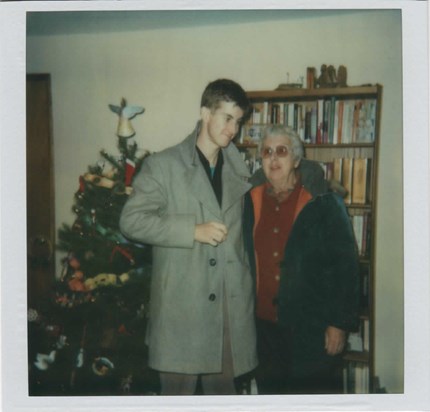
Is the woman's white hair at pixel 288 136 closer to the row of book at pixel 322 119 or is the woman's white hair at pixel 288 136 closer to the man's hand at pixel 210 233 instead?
the row of book at pixel 322 119

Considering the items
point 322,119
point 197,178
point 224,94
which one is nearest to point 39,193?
point 197,178

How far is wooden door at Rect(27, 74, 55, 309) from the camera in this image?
2.37 metres

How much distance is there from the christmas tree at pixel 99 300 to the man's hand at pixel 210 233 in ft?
0.73

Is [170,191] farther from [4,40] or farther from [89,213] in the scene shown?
[4,40]

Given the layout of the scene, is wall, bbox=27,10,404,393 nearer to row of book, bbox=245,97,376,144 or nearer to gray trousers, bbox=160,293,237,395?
row of book, bbox=245,97,376,144

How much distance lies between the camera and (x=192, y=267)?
233 cm

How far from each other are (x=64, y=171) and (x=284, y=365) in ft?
4.07

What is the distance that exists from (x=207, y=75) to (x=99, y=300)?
1.05 meters

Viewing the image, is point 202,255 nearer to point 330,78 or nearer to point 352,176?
point 352,176

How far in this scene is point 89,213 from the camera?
2363 mm

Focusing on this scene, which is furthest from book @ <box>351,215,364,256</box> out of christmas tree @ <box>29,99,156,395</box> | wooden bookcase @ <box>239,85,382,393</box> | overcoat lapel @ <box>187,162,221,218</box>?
christmas tree @ <box>29,99,156,395</box>

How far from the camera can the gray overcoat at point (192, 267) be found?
233 centimetres

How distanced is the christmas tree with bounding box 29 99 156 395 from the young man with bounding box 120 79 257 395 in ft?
0.19

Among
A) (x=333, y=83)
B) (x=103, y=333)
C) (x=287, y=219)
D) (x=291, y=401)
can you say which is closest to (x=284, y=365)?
(x=291, y=401)
